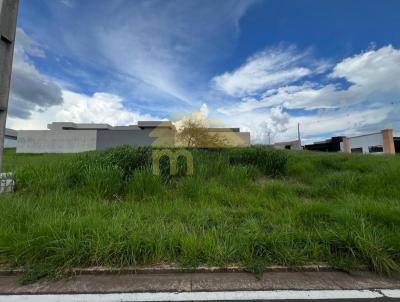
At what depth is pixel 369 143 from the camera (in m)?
34.2

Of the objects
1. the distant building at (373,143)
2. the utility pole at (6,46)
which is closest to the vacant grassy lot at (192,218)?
the utility pole at (6,46)

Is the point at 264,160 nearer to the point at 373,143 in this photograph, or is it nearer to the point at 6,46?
the point at 6,46

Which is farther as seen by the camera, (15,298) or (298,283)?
(298,283)

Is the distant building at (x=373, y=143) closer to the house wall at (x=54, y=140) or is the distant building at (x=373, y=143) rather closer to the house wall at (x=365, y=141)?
the house wall at (x=365, y=141)

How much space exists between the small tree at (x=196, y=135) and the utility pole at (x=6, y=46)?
15.9 m

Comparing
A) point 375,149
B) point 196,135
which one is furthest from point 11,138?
point 375,149

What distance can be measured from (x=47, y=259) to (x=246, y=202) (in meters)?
3.37

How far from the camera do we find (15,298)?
211cm

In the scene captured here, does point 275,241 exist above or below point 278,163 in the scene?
below

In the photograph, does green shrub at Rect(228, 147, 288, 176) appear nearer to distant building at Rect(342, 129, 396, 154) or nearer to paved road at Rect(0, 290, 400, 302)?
paved road at Rect(0, 290, 400, 302)

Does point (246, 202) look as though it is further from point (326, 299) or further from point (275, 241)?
point (326, 299)

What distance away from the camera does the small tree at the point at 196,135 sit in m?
20.0

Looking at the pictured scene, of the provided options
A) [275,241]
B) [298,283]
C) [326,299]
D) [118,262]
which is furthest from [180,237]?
[326,299]

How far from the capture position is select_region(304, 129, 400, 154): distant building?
3109 cm
